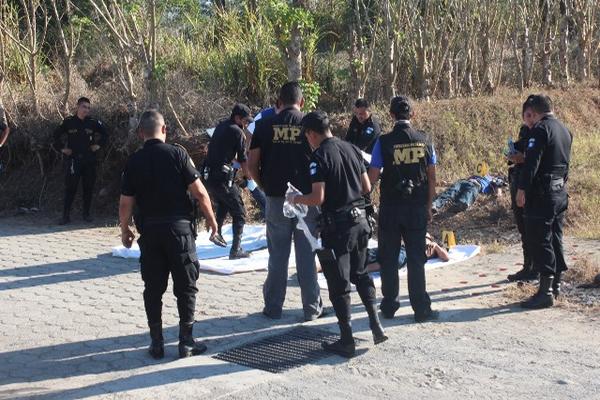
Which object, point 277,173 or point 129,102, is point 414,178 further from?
point 129,102

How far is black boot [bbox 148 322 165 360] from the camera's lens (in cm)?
632

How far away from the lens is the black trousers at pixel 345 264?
245 inches

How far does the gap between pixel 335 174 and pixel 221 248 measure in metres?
4.41

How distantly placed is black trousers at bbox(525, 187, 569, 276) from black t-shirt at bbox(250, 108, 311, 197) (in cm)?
205

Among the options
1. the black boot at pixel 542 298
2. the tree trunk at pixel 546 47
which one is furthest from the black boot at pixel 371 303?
the tree trunk at pixel 546 47

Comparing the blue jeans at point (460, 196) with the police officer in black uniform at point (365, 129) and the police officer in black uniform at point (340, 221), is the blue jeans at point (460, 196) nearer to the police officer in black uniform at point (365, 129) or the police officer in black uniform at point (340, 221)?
the police officer in black uniform at point (365, 129)

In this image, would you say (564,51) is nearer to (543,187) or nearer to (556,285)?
(556,285)

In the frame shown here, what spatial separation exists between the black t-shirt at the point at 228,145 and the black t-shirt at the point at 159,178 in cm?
327

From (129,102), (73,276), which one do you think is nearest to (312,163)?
(73,276)

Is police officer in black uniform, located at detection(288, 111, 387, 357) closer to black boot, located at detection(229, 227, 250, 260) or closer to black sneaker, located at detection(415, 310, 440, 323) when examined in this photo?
black sneaker, located at detection(415, 310, 440, 323)

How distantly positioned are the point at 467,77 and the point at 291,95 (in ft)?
31.9

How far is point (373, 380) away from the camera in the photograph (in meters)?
5.83

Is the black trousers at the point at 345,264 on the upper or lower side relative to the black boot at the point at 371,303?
upper

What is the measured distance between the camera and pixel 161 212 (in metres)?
6.16
